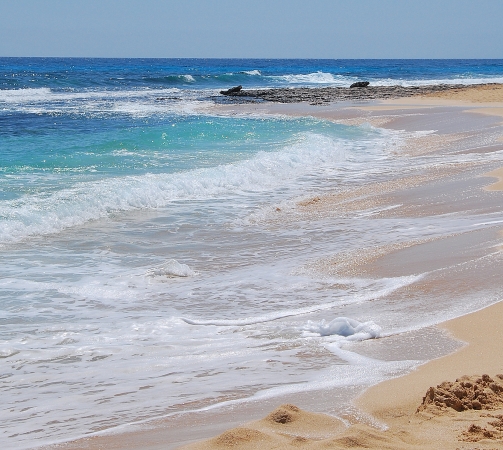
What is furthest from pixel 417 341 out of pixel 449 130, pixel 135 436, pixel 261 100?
pixel 261 100

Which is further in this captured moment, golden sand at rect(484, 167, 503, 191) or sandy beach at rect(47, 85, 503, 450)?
golden sand at rect(484, 167, 503, 191)

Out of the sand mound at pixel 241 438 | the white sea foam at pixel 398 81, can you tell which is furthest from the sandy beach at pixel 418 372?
the white sea foam at pixel 398 81

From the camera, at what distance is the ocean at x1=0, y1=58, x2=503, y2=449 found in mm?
4418

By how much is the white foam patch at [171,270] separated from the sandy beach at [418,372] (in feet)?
5.02

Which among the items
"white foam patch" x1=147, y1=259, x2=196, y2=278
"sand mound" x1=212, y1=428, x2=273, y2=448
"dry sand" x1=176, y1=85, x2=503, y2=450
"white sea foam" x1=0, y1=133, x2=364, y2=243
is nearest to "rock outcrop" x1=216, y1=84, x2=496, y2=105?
"white sea foam" x1=0, y1=133, x2=364, y2=243

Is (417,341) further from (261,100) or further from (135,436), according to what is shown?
(261,100)

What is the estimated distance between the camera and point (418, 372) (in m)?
4.37

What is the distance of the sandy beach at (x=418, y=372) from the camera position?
3395 mm

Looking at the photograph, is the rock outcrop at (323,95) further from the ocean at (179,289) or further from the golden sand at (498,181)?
the golden sand at (498,181)

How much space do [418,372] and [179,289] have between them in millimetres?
2993

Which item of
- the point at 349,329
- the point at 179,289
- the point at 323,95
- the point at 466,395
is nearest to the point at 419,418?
the point at 466,395

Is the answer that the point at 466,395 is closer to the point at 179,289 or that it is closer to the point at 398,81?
the point at 179,289

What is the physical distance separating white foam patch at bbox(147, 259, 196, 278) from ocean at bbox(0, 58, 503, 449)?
0.6 inches

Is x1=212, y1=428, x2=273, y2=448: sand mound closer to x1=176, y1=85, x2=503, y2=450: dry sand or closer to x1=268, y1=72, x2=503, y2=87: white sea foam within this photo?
x1=176, y1=85, x2=503, y2=450: dry sand
